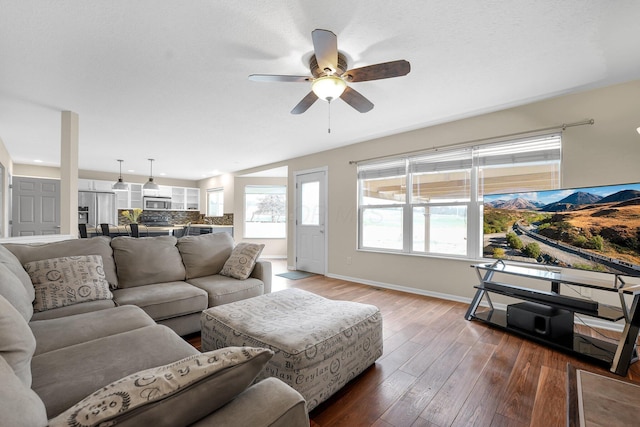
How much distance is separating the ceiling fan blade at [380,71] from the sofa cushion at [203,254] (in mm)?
2286

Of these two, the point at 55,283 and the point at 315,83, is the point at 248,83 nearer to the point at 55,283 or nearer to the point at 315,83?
the point at 315,83

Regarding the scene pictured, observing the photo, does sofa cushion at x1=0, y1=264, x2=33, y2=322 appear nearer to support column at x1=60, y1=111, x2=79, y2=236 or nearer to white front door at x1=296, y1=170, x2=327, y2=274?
support column at x1=60, y1=111, x2=79, y2=236

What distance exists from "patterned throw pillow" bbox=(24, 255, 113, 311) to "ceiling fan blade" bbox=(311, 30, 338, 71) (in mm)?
2374

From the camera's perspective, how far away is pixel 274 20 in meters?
1.79

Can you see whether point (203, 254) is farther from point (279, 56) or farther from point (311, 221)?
point (311, 221)

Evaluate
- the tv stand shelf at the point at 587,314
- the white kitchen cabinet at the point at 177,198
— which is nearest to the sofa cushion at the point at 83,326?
the tv stand shelf at the point at 587,314

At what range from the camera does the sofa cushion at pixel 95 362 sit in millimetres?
994

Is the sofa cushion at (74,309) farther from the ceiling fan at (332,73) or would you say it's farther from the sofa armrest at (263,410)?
the ceiling fan at (332,73)

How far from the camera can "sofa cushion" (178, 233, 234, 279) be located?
2.93 m

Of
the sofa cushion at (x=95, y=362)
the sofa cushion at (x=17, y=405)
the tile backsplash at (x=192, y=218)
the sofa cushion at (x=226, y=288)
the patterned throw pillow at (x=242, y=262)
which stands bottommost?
the sofa cushion at (x=226, y=288)

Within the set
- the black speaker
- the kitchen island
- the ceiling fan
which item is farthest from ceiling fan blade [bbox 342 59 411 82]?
the kitchen island

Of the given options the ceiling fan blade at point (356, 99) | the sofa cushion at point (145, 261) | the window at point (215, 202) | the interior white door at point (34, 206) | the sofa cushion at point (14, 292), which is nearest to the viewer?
the sofa cushion at point (14, 292)

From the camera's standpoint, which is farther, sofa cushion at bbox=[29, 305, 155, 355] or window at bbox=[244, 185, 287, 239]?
A: window at bbox=[244, 185, 287, 239]

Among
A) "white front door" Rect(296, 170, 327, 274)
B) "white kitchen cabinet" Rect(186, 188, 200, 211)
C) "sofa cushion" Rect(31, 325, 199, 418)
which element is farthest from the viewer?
"white kitchen cabinet" Rect(186, 188, 200, 211)
